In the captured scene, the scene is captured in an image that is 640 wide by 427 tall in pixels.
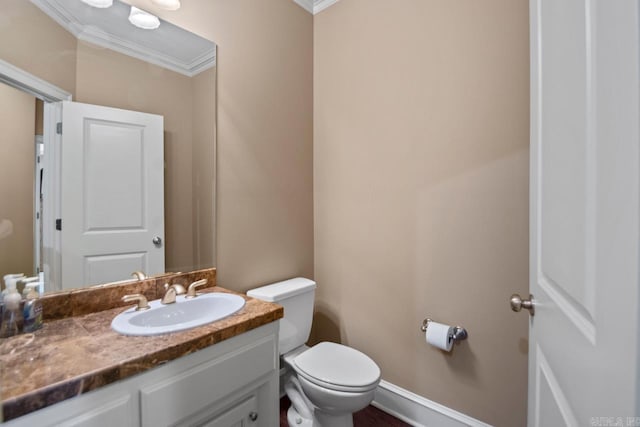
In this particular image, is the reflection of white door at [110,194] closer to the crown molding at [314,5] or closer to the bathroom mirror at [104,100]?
the bathroom mirror at [104,100]

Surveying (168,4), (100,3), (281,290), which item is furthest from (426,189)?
(100,3)

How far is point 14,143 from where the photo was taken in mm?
978

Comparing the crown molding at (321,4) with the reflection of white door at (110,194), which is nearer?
the reflection of white door at (110,194)

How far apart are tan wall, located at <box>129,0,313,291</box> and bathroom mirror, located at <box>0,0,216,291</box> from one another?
9 centimetres

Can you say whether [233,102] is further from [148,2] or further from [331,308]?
[331,308]

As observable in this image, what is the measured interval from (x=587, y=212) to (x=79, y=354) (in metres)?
1.27

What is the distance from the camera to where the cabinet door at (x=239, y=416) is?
1.00m

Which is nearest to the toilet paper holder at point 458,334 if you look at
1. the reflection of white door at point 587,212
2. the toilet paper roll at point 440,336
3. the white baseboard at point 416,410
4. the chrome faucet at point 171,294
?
the toilet paper roll at point 440,336

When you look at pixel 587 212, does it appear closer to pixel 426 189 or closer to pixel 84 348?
pixel 426 189

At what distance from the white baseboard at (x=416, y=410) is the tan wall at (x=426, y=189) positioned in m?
0.04

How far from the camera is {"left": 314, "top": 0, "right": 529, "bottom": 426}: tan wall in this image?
133 centimetres

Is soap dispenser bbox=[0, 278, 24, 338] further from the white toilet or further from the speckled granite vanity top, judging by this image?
the white toilet

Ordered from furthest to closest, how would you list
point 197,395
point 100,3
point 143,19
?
point 143,19, point 100,3, point 197,395

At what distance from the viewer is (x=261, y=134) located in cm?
178
